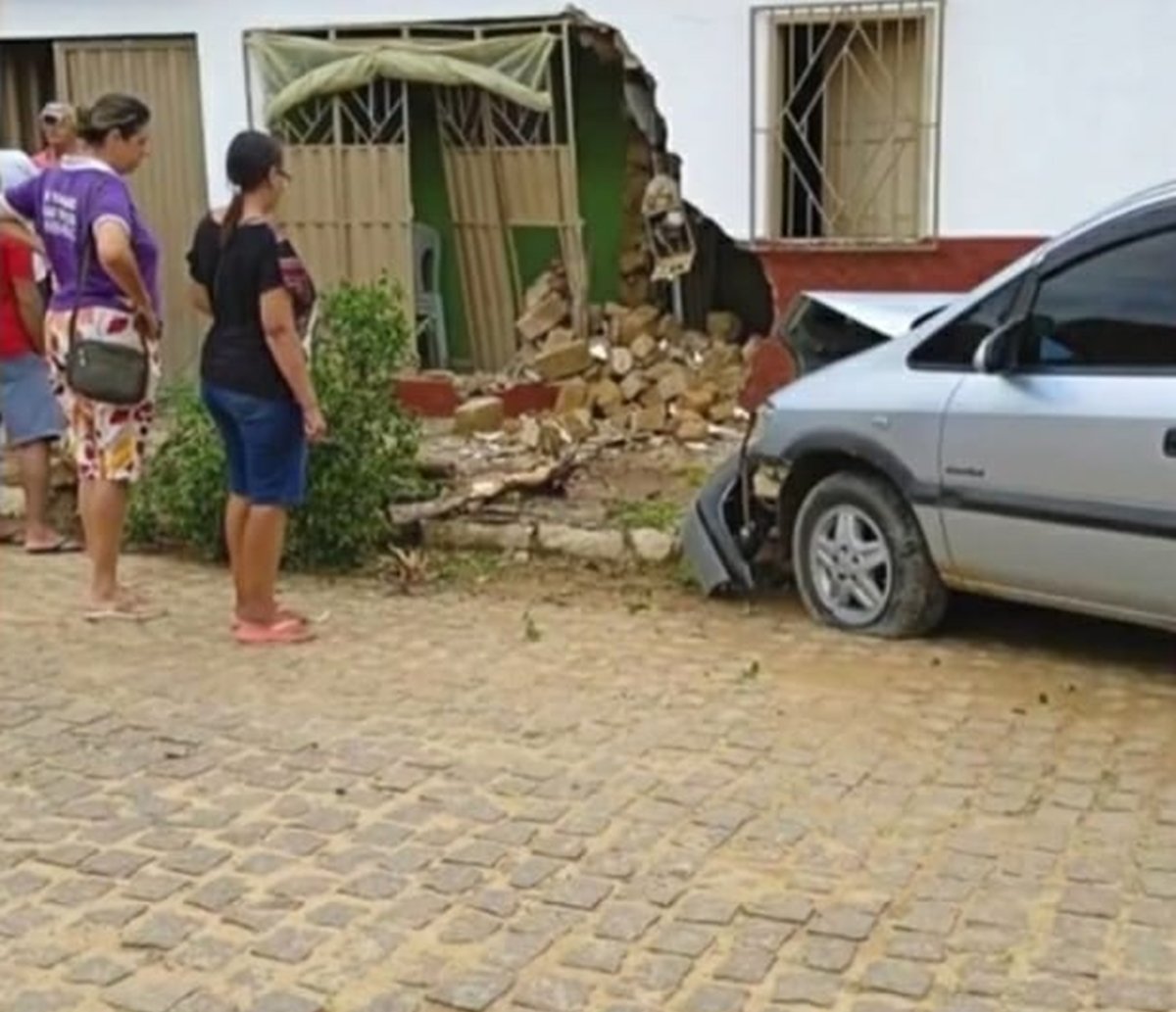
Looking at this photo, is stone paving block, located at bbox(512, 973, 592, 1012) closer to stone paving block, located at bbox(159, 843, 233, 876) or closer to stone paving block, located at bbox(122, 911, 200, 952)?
stone paving block, located at bbox(122, 911, 200, 952)

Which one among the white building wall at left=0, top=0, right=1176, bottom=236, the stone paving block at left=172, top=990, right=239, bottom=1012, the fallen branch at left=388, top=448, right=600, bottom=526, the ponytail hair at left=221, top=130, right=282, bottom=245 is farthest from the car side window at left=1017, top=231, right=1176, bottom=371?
the white building wall at left=0, top=0, right=1176, bottom=236

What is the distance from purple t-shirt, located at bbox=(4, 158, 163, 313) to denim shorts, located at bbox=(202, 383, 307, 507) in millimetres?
608

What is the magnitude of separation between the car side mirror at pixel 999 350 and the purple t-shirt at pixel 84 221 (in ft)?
10.1

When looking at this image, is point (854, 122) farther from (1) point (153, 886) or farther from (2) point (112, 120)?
(1) point (153, 886)

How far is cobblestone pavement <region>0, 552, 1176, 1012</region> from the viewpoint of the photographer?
3865mm

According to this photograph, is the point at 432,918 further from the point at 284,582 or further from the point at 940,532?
the point at 284,582

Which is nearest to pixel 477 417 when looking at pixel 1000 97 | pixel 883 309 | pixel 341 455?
pixel 341 455

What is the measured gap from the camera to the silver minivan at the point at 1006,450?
5.74 meters

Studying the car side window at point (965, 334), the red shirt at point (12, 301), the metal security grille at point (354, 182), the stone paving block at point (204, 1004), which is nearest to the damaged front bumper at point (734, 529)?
the car side window at point (965, 334)

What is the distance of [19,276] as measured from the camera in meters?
7.91

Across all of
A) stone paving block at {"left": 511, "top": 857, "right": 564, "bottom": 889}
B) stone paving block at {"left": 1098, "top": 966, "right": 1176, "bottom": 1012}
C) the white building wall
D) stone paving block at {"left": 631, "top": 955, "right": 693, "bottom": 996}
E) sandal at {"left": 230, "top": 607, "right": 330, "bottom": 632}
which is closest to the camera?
stone paving block at {"left": 1098, "top": 966, "right": 1176, "bottom": 1012}

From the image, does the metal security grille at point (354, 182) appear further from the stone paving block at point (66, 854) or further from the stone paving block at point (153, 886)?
the stone paving block at point (153, 886)

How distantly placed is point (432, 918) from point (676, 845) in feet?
2.45

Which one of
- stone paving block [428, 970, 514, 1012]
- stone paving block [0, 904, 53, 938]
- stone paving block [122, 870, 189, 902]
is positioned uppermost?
stone paving block [122, 870, 189, 902]
